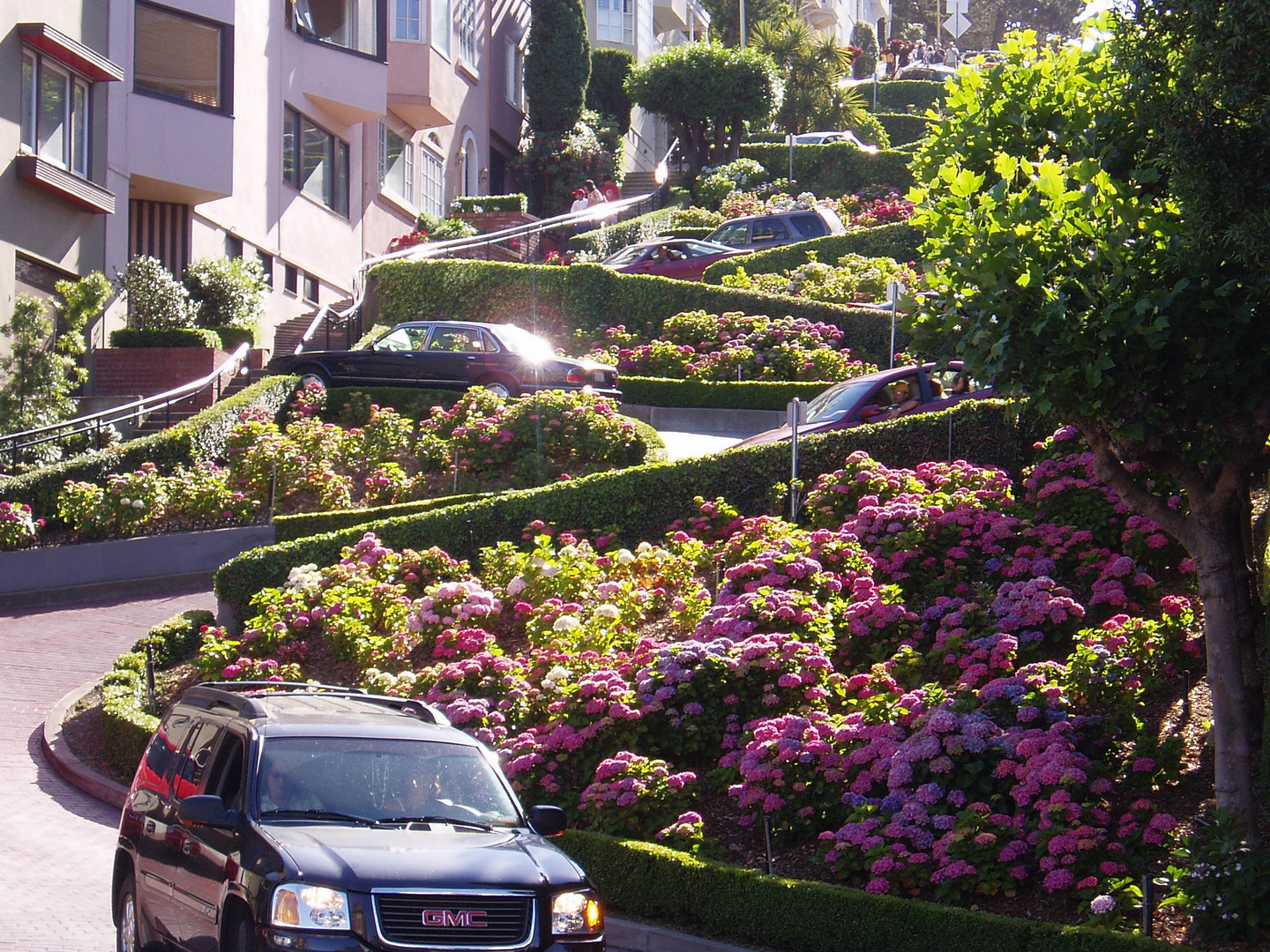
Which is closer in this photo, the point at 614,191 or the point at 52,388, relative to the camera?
the point at 52,388

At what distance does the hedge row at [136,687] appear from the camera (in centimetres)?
1234

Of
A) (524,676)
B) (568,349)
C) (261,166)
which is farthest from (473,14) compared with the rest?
(524,676)

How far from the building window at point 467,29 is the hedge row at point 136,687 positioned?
94.5 ft

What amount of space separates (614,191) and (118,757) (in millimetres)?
36175

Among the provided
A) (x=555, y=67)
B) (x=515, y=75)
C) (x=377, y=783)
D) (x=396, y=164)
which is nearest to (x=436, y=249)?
(x=396, y=164)

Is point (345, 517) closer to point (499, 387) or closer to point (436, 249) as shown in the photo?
point (499, 387)

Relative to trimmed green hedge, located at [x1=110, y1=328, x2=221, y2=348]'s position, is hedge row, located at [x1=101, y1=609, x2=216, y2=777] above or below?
below

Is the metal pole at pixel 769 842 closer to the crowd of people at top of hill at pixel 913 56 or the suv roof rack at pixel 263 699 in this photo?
the suv roof rack at pixel 263 699

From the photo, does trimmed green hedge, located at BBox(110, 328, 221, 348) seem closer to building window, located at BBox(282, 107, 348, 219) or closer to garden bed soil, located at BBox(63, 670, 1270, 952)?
building window, located at BBox(282, 107, 348, 219)

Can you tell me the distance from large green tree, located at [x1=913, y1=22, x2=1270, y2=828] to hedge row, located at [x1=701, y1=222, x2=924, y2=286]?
76.9ft

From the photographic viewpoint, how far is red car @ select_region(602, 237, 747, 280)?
33125mm

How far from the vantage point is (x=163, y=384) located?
78.5ft

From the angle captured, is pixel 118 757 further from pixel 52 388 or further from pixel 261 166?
pixel 261 166

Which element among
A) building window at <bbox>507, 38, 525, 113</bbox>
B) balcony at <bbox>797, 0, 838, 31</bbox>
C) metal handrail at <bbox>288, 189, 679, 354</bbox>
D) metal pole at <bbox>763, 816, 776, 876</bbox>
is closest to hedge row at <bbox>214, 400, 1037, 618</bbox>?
metal pole at <bbox>763, 816, 776, 876</bbox>
